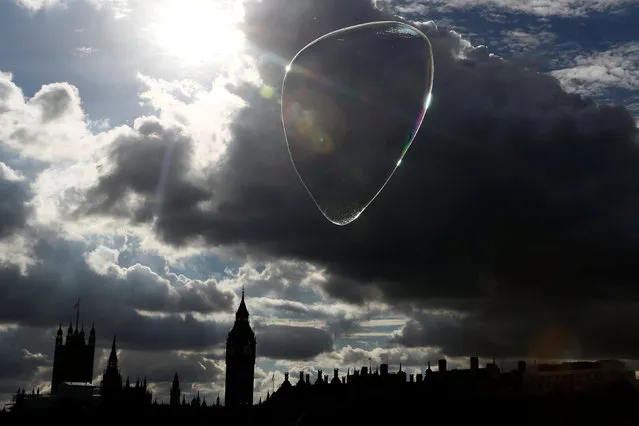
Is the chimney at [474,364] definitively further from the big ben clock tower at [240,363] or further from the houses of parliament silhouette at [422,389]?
the big ben clock tower at [240,363]

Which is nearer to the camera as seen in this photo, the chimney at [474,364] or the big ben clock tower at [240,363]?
the chimney at [474,364]

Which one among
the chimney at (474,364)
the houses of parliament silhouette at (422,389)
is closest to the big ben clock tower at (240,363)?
the houses of parliament silhouette at (422,389)

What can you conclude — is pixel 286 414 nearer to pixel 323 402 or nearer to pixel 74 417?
pixel 323 402

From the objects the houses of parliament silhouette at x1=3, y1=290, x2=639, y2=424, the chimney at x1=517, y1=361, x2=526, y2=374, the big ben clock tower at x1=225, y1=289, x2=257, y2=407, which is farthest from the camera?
the big ben clock tower at x1=225, y1=289, x2=257, y2=407

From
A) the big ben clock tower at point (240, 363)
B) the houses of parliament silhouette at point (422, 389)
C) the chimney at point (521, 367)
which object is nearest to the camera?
the houses of parliament silhouette at point (422, 389)

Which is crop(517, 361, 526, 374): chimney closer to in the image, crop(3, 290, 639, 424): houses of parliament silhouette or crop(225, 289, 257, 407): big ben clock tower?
crop(3, 290, 639, 424): houses of parliament silhouette

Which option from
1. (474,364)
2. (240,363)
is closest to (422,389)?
→ (474,364)

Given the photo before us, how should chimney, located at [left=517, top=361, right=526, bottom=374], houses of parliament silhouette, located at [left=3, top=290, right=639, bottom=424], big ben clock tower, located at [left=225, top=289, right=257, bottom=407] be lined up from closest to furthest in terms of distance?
houses of parliament silhouette, located at [left=3, top=290, right=639, bottom=424] → chimney, located at [left=517, top=361, right=526, bottom=374] → big ben clock tower, located at [left=225, top=289, right=257, bottom=407]

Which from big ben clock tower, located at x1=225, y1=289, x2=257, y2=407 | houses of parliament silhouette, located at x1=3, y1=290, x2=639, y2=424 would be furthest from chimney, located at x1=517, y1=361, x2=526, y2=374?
big ben clock tower, located at x1=225, y1=289, x2=257, y2=407

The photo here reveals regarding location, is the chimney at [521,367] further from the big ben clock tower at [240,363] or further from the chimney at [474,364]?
the big ben clock tower at [240,363]

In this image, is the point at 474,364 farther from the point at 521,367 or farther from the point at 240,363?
the point at 240,363

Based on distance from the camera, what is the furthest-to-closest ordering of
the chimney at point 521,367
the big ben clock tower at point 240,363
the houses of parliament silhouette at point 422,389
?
the big ben clock tower at point 240,363, the chimney at point 521,367, the houses of parliament silhouette at point 422,389
